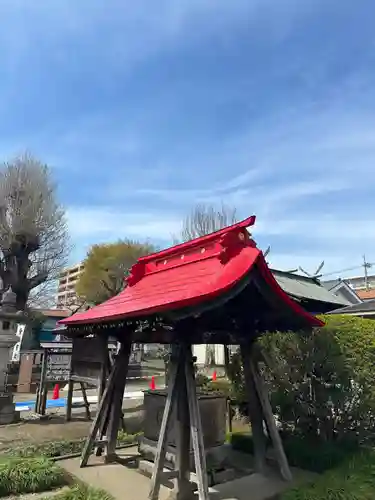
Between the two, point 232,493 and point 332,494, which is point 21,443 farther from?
point 332,494

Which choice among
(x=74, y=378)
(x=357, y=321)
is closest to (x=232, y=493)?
(x=357, y=321)

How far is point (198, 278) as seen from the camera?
5.42 m

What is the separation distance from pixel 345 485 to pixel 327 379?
181 centimetres

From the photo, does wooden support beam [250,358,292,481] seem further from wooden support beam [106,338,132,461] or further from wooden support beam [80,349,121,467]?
wooden support beam [80,349,121,467]

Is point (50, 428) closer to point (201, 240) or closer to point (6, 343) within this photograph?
point (6, 343)

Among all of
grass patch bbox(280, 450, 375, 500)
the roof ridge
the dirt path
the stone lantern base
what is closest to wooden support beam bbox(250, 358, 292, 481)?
grass patch bbox(280, 450, 375, 500)

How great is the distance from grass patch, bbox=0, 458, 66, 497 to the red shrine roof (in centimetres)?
222

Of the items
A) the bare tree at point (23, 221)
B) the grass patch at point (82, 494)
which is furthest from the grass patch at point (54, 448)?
the bare tree at point (23, 221)

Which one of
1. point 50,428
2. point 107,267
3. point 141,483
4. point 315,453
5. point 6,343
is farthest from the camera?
point 107,267

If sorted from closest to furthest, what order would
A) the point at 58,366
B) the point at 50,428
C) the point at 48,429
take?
the point at 48,429 → the point at 50,428 → the point at 58,366

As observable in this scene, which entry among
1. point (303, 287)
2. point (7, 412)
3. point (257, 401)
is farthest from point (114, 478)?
point (303, 287)

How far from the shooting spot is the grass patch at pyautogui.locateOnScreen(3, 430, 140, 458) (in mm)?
7348

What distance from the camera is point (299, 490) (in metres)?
5.22

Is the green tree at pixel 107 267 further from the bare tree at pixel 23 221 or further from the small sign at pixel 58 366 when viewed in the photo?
the small sign at pixel 58 366
